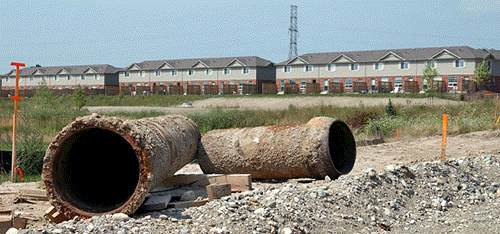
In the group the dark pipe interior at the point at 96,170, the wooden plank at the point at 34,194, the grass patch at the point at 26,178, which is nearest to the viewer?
the dark pipe interior at the point at 96,170

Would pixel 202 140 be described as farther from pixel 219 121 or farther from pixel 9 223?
pixel 219 121

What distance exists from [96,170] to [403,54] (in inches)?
2861

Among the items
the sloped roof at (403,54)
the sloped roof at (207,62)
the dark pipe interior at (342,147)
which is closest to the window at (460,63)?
the sloped roof at (403,54)

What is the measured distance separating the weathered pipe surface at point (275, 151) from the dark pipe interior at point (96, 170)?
2.29m

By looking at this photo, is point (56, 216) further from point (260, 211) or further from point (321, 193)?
point (321, 193)

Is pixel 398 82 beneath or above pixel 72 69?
beneath

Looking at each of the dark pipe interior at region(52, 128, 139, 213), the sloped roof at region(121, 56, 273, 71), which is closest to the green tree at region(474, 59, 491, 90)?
the sloped roof at region(121, 56, 273, 71)

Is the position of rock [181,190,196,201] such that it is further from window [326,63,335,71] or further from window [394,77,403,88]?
window [326,63,335,71]

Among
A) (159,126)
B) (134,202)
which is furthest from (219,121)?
(134,202)

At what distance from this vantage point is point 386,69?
3108 inches

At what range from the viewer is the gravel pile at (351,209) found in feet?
25.4

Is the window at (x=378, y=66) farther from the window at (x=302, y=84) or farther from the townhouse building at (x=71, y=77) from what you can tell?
the townhouse building at (x=71, y=77)

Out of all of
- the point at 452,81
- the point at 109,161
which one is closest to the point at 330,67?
the point at 452,81

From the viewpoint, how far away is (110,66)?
4277 inches
